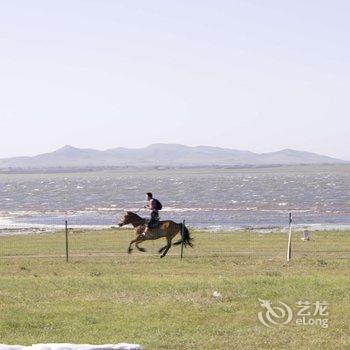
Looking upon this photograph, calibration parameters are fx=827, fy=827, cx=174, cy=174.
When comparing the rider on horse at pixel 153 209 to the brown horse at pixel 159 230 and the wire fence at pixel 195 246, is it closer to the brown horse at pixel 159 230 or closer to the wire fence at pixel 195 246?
the brown horse at pixel 159 230

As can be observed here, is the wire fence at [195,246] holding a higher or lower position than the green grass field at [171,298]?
lower

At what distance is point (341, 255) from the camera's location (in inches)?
1417

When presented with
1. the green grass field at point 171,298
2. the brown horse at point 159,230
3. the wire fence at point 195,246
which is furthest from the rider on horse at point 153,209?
the wire fence at point 195,246

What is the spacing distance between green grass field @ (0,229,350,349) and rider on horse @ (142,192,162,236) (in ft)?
5.21

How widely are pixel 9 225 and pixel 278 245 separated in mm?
39497

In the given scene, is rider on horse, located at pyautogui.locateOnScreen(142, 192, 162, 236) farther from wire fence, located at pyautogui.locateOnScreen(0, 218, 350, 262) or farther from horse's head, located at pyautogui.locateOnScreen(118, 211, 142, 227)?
wire fence, located at pyautogui.locateOnScreen(0, 218, 350, 262)

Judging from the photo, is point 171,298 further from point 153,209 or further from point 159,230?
point 159,230

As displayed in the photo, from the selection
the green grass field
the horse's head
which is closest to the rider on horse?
the horse's head

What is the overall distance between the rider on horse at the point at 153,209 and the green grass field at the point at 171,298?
5.21ft

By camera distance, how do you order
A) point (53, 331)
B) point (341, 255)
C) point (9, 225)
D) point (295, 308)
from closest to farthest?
point (53, 331) < point (295, 308) < point (341, 255) < point (9, 225)

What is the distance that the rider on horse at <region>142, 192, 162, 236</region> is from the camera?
35.1 m

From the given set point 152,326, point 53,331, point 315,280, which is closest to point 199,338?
point 152,326

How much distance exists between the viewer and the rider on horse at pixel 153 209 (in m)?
35.1

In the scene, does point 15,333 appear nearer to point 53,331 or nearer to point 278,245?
point 53,331
